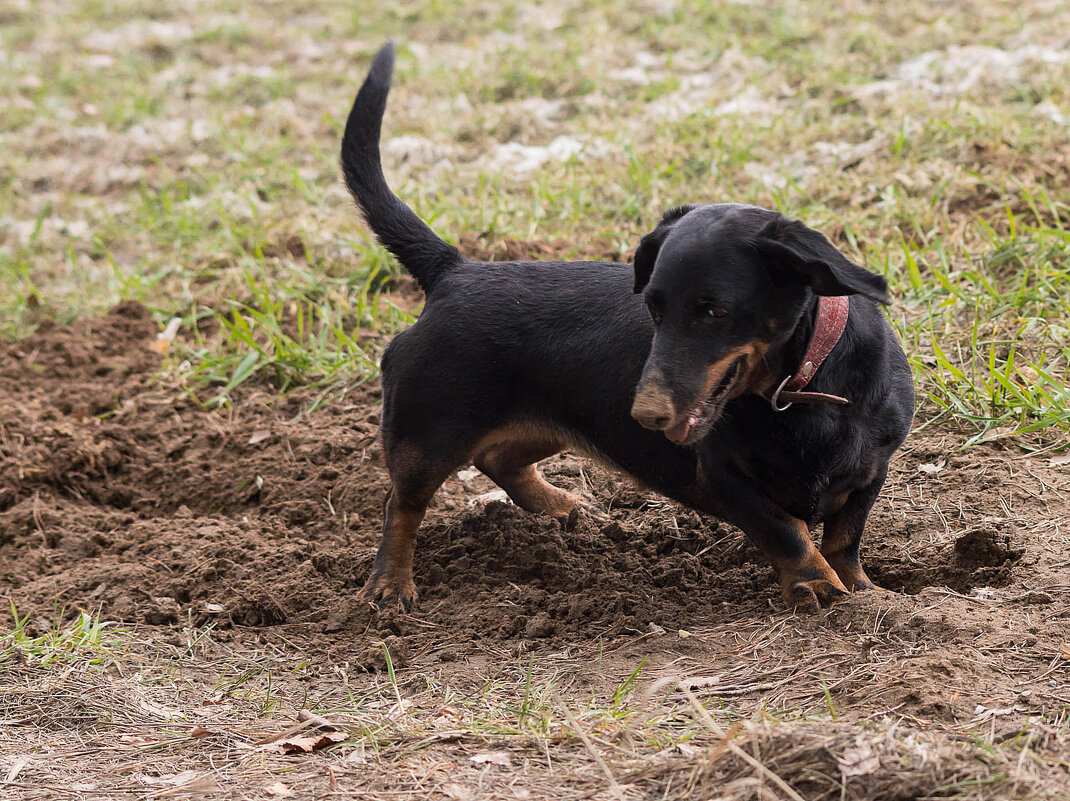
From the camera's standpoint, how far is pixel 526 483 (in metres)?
4.48

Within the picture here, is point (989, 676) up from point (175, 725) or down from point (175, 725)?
up

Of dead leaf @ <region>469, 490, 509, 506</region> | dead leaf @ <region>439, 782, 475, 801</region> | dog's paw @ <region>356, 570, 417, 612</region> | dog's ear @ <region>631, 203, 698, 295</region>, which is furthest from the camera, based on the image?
dead leaf @ <region>469, 490, 509, 506</region>

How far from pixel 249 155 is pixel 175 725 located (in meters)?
5.54

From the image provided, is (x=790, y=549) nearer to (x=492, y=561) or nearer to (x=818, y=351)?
(x=818, y=351)

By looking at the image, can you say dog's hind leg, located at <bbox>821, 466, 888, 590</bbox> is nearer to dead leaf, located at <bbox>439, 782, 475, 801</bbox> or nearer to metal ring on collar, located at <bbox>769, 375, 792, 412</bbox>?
metal ring on collar, located at <bbox>769, 375, 792, 412</bbox>

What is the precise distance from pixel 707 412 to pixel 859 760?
3.39ft

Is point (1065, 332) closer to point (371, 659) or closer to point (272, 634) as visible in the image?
point (371, 659)

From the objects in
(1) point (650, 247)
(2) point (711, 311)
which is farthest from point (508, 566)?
(2) point (711, 311)

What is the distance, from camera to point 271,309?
591 centimetres

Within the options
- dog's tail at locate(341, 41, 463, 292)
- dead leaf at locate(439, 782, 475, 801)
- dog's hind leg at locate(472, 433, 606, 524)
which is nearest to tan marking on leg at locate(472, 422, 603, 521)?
dog's hind leg at locate(472, 433, 606, 524)

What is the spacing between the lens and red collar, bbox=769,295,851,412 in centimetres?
321

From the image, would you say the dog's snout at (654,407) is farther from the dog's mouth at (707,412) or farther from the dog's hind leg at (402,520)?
the dog's hind leg at (402,520)

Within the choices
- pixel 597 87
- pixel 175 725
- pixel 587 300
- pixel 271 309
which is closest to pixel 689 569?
pixel 587 300

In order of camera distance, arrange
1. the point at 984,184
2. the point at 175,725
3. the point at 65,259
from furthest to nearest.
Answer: the point at 65,259 → the point at 984,184 → the point at 175,725
